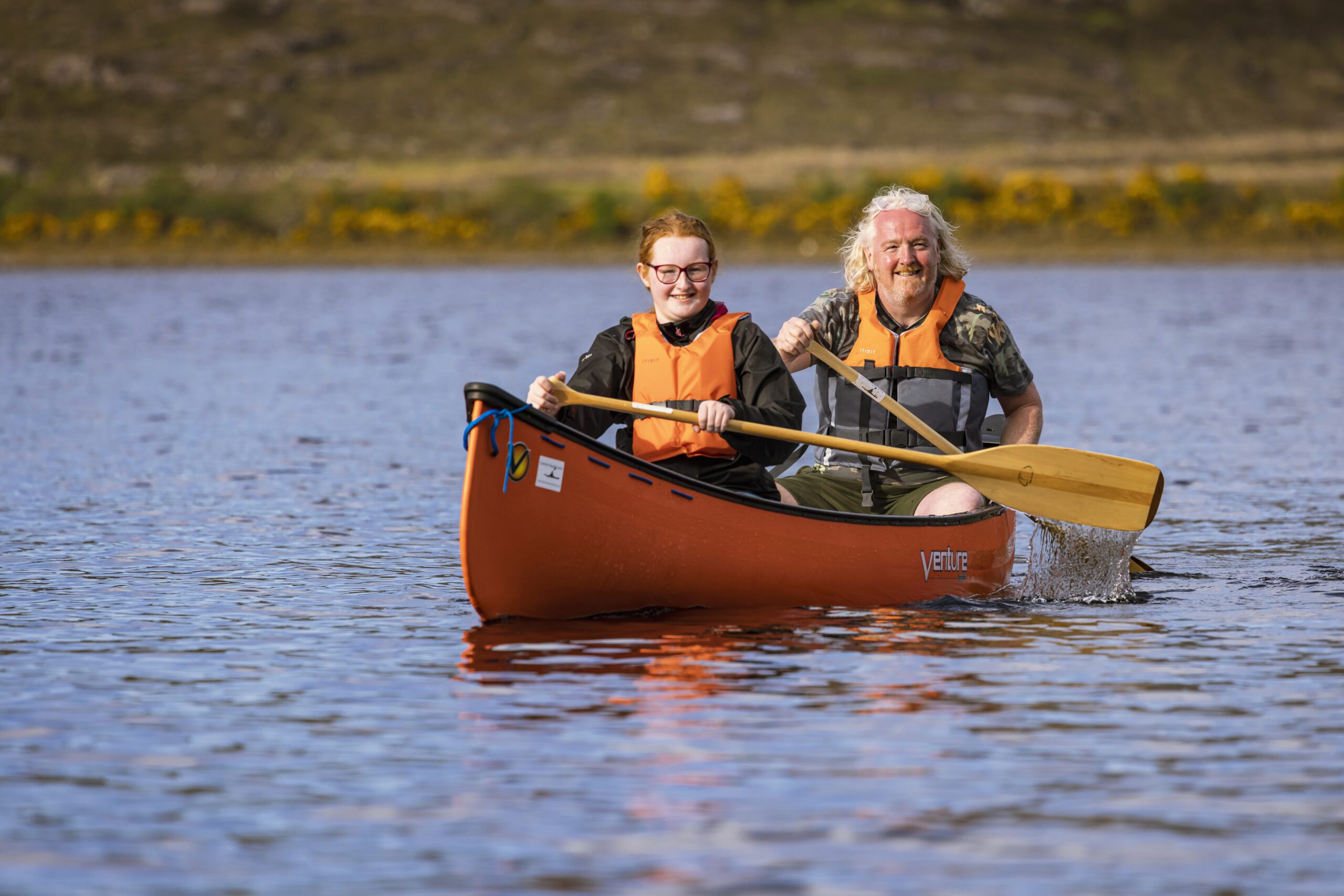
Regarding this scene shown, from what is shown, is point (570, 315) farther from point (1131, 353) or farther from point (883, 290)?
point (883, 290)

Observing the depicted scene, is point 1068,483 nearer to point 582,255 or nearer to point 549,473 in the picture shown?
point 549,473

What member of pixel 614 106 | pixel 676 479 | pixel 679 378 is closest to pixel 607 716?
pixel 676 479

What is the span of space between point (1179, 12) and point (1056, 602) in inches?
5202

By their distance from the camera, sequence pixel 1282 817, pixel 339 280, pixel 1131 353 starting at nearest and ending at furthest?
pixel 1282 817 → pixel 1131 353 → pixel 339 280

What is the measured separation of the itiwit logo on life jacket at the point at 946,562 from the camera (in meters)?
8.90

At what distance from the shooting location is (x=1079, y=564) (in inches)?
380

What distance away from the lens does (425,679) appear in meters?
7.31

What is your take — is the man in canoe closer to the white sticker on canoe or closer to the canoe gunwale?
the canoe gunwale

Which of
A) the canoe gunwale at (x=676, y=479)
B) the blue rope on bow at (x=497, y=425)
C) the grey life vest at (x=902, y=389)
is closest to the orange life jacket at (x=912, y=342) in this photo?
the grey life vest at (x=902, y=389)

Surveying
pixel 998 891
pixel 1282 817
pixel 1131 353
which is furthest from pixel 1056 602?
pixel 1131 353

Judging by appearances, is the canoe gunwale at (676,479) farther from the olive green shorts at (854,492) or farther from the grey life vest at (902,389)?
the grey life vest at (902,389)

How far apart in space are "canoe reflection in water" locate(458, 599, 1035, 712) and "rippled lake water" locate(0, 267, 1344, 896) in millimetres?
25

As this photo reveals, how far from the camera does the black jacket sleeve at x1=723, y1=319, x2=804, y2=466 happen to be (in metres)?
8.27

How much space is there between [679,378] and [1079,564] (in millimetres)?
2469
